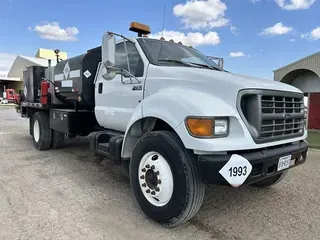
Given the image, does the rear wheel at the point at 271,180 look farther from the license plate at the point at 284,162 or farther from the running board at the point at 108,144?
the running board at the point at 108,144

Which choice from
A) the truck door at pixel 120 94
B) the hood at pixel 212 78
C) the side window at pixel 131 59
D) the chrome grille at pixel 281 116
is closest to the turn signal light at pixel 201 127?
the hood at pixel 212 78

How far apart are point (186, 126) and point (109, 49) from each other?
1586 mm

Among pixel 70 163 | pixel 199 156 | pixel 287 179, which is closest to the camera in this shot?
pixel 199 156

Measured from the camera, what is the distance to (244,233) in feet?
9.92

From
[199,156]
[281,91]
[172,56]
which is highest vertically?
[172,56]

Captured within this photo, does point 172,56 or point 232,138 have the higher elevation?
point 172,56

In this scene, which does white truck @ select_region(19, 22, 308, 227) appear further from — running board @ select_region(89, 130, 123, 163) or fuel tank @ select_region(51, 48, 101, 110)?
fuel tank @ select_region(51, 48, 101, 110)

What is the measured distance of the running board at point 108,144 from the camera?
155 inches

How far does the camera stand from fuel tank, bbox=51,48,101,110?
5180mm

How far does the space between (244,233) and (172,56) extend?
8.05ft

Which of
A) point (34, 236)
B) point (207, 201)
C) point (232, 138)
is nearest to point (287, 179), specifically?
point (207, 201)

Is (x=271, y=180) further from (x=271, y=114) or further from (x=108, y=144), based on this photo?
(x=108, y=144)

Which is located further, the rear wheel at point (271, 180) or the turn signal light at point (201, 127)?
the rear wheel at point (271, 180)

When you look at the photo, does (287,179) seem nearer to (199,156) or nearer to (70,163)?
(199,156)
